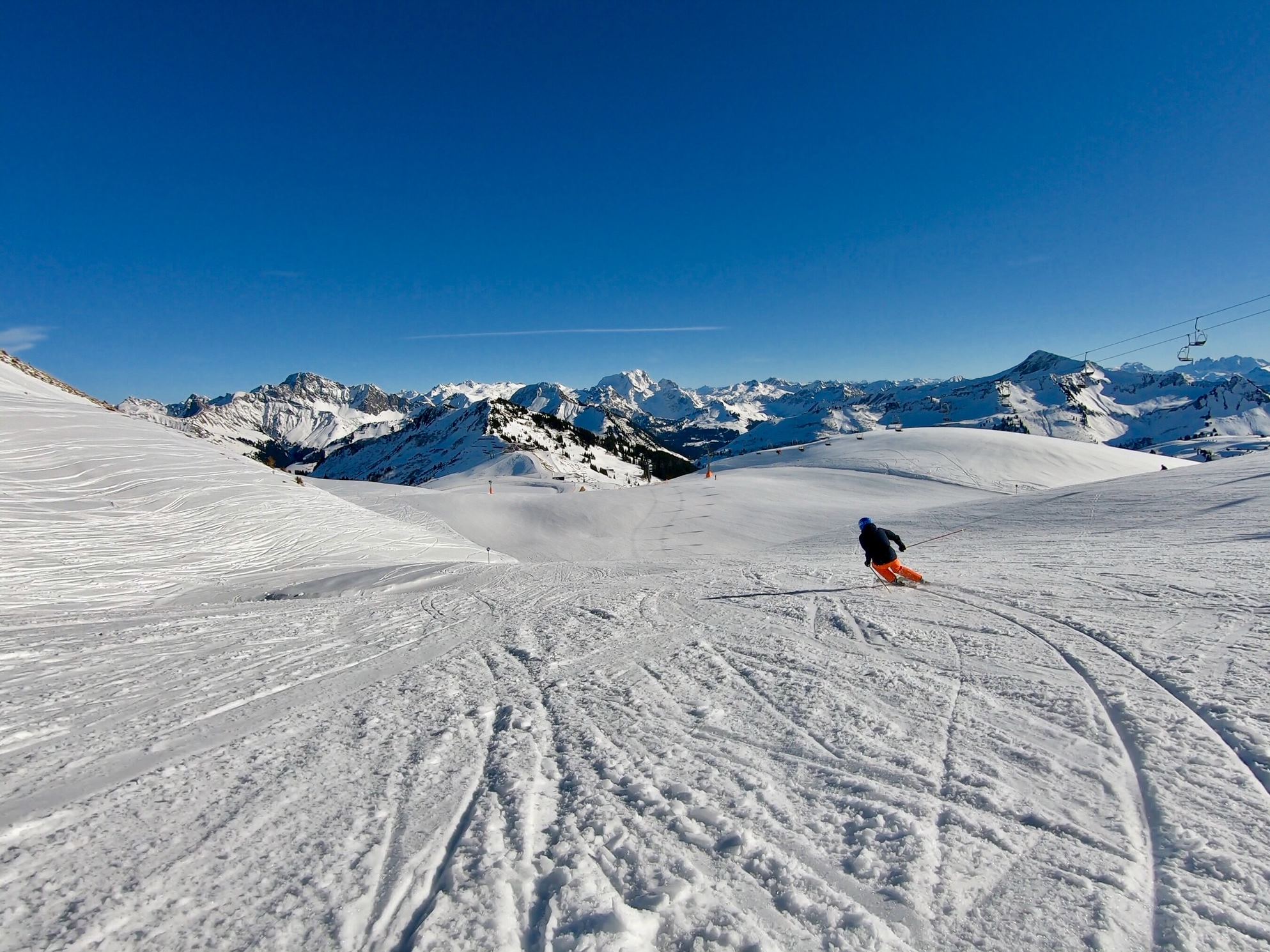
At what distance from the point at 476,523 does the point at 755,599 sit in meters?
22.8

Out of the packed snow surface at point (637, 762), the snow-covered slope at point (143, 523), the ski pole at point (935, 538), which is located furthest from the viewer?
the ski pole at point (935, 538)

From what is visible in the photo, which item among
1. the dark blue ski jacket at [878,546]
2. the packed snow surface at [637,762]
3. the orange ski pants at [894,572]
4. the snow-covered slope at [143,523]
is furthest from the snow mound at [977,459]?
the snow-covered slope at [143,523]

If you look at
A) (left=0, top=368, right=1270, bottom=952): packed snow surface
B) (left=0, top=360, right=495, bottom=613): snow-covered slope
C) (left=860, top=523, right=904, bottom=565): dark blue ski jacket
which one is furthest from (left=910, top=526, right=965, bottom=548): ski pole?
(left=0, top=360, right=495, bottom=613): snow-covered slope

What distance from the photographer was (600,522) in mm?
31031

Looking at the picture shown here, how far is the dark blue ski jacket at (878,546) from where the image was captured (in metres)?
11.1

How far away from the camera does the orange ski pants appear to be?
35.9ft

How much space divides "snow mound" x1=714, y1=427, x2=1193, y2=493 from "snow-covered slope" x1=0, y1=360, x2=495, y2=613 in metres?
37.9

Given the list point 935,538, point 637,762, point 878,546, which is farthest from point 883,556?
point 935,538

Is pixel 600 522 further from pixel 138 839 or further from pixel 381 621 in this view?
pixel 138 839

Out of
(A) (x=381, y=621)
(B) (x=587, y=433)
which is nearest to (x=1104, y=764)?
(A) (x=381, y=621)

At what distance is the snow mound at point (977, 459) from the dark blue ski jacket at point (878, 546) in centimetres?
3466

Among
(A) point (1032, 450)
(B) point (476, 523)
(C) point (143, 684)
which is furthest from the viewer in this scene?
(A) point (1032, 450)

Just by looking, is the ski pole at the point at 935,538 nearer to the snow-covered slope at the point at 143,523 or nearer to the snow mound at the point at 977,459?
the snow-covered slope at the point at 143,523

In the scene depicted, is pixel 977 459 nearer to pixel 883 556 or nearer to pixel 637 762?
pixel 883 556
